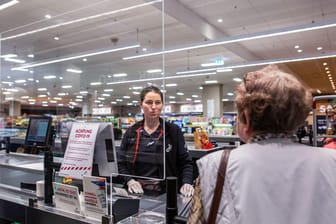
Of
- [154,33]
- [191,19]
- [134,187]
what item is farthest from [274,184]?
[154,33]

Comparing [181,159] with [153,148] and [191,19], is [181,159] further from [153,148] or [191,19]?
[191,19]

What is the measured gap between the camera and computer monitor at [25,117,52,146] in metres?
2.07

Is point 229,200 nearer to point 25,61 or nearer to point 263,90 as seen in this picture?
point 263,90

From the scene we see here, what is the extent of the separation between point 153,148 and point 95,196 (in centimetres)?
61

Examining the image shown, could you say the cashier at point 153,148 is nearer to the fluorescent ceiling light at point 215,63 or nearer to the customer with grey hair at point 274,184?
the customer with grey hair at point 274,184

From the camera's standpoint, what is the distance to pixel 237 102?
0.87 meters

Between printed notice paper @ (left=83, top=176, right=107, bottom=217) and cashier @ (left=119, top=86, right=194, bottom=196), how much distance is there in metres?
0.46

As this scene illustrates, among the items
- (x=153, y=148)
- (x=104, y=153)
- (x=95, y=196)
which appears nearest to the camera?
(x=95, y=196)

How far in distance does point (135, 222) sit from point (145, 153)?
644 millimetres

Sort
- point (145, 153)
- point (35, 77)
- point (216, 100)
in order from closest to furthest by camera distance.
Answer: point (145, 153), point (35, 77), point (216, 100)

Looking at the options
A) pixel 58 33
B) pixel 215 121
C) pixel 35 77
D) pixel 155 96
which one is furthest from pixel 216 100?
pixel 155 96

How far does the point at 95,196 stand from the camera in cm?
130

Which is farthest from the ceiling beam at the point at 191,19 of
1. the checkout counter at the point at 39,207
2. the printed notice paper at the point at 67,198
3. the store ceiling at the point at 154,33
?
the printed notice paper at the point at 67,198

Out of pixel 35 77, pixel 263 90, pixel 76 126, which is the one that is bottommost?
pixel 76 126
